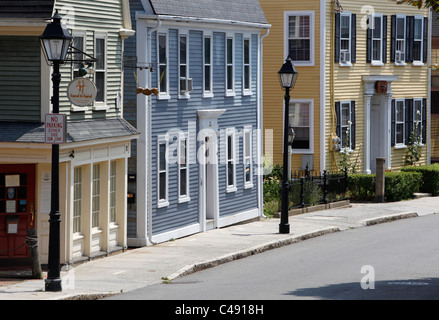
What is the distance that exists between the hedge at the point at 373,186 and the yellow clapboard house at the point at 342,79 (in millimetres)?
1596

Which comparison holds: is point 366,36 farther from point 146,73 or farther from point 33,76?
point 33,76

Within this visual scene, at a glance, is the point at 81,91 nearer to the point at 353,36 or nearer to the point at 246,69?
the point at 246,69

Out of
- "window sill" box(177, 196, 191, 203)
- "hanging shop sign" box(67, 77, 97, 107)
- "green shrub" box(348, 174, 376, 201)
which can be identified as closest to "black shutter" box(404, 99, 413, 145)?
"green shrub" box(348, 174, 376, 201)

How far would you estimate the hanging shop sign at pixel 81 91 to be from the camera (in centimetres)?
1953

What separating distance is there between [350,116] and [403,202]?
4420 mm

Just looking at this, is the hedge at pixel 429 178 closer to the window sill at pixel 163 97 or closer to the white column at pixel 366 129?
the white column at pixel 366 129

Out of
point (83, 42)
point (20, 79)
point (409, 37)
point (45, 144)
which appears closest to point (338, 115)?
point (409, 37)

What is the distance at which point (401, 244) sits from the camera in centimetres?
2458

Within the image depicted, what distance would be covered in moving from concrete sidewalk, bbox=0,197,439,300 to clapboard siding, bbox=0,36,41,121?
334 cm

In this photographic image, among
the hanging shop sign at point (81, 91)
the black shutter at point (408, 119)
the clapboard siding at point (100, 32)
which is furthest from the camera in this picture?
the black shutter at point (408, 119)

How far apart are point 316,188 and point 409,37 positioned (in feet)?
38.3

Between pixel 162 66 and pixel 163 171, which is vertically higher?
pixel 162 66

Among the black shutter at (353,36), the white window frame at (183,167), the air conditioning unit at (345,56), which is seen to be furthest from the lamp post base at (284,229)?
the black shutter at (353,36)

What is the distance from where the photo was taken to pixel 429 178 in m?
39.2
